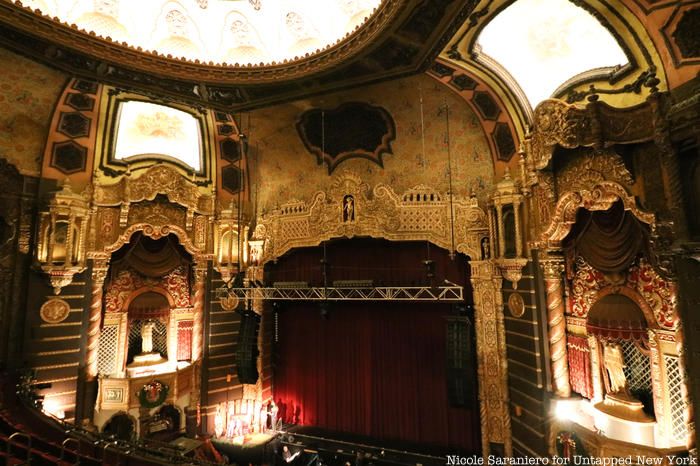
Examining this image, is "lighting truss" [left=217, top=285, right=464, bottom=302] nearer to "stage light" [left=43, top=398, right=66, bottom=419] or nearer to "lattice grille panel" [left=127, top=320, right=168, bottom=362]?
"lattice grille panel" [left=127, top=320, right=168, bottom=362]

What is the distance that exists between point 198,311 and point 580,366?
956 centimetres

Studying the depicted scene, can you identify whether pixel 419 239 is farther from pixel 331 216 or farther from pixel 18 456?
pixel 18 456

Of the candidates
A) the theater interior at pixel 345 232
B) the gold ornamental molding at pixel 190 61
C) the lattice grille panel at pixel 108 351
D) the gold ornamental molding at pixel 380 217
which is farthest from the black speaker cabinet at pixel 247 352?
the gold ornamental molding at pixel 190 61

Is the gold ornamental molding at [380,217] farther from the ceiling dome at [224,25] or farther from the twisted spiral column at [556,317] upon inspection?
the ceiling dome at [224,25]

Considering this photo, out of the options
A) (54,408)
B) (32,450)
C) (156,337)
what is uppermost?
(156,337)

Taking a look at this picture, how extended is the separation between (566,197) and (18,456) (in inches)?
364

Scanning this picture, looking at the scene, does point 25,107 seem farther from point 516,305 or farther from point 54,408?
point 516,305

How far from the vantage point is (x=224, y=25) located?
883 cm

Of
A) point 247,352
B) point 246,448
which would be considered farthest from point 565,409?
point 246,448

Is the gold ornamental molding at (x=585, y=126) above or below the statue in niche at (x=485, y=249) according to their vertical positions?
above

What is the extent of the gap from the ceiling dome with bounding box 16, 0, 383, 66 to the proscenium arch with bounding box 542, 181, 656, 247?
5.23 metres

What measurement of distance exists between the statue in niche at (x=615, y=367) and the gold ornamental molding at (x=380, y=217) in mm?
3221

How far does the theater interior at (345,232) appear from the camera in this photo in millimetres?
5887

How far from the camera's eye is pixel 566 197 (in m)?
6.81
